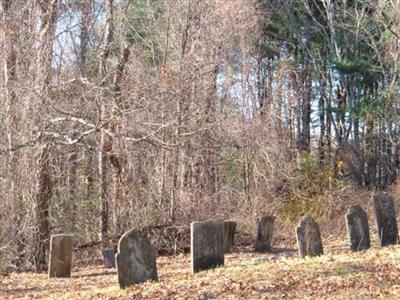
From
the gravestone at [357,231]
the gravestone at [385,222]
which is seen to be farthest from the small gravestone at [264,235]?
the gravestone at [357,231]

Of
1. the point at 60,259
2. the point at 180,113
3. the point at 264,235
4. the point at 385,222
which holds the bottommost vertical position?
the point at 60,259

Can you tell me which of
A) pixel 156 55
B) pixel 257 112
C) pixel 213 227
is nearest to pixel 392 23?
pixel 257 112

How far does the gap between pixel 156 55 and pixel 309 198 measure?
7.07m

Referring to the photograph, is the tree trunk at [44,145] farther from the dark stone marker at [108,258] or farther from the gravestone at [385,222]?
the gravestone at [385,222]

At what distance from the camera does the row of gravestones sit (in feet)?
34.5

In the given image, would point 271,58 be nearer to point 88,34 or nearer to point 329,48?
point 329,48

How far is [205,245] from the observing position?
11.6 m

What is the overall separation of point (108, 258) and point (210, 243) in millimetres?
4825

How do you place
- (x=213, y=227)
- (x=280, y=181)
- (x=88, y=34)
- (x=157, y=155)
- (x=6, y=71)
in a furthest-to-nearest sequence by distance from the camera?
(x=280, y=181)
(x=157, y=155)
(x=88, y=34)
(x=6, y=71)
(x=213, y=227)

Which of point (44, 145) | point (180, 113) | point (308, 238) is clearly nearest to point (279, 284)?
point (308, 238)

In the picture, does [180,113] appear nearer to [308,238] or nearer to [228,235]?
[228,235]

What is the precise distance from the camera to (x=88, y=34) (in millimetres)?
18469

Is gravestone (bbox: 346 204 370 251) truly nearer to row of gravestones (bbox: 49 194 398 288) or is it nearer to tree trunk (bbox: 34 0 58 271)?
row of gravestones (bbox: 49 194 398 288)

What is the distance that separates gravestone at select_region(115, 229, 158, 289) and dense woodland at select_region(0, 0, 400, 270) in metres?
5.45
